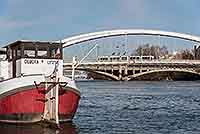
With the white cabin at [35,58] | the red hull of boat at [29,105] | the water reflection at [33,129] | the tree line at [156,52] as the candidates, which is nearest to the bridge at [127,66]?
the tree line at [156,52]

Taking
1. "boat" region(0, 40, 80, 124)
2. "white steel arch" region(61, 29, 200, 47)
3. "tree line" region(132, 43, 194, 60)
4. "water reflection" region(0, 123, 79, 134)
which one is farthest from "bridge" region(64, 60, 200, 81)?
"water reflection" region(0, 123, 79, 134)

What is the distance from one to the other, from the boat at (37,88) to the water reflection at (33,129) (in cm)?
49

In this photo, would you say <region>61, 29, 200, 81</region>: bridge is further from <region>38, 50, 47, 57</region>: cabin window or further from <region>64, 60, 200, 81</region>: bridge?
<region>38, 50, 47, 57</region>: cabin window

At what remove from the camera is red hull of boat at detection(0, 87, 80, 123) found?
26.1 meters

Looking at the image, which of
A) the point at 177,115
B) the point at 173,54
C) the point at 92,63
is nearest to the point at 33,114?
the point at 177,115

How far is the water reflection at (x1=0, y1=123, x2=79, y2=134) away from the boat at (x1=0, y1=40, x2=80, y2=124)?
1.62 feet

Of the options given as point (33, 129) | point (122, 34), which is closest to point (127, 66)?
point (122, 34)

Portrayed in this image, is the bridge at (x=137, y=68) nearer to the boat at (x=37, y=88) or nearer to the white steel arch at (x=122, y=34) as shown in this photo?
the white steel arch at (x=122, y=34)

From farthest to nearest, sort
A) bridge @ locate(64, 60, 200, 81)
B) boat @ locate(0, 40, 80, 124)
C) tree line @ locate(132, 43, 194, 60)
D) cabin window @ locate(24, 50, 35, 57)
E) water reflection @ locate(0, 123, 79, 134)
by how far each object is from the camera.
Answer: tree line @ locate(132, 43, 194, 60) < bridge @ locate(64, 60, 200, 81) < cabin window @ locate(24, 50, 35, 57) < boat @ locate(0, 40, 80, 124) < water reflection @ locate(0, 123, 79, 134)

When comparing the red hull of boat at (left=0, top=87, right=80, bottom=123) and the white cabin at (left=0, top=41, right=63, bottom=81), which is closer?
the red hull of boat at (left=0, top=87, right=80, bottom=123)

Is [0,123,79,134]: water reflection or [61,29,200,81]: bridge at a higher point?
[61,29,200,81]: bridge

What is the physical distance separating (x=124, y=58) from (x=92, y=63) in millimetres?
24349

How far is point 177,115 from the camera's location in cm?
3438

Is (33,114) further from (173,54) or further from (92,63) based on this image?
(173,54)
